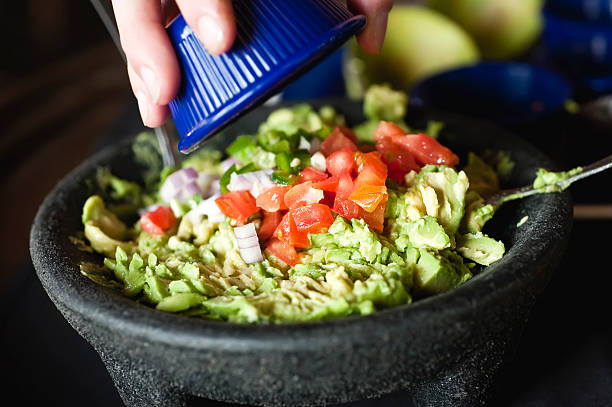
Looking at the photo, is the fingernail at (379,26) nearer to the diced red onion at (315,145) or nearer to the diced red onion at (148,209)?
the diced red onion at (315,145)

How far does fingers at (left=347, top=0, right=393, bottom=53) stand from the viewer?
1132mm

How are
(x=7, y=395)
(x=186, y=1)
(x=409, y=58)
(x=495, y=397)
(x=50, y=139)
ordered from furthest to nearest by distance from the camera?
(x=50, y=139) < (x=409, y=58) < (x=7, y=395) < (x=495, y=397) < (x=186, y=1)

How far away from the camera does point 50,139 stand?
282 centimetres

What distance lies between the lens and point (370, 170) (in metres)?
1.12

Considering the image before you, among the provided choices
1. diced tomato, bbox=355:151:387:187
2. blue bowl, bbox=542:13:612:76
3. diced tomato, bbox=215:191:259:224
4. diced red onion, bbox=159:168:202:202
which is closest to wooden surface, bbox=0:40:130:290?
diced red onion, bbox=159:168:202:202

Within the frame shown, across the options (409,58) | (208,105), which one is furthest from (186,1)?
(409,58)

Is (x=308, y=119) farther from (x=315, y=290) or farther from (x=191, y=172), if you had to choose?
(x=315, y=290)

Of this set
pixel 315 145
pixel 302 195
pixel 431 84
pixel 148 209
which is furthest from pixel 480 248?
pixel 431 84

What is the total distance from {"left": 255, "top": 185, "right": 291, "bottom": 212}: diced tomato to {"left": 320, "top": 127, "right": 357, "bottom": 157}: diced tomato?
178 millimetres

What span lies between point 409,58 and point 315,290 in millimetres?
1554

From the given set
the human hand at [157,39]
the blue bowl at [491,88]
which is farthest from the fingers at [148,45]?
the blue bowl at [491,88]

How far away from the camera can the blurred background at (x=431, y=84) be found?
5.70 feet

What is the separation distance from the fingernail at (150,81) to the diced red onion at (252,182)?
285mm

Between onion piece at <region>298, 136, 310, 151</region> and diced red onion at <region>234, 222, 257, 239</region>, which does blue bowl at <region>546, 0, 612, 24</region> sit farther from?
diced red onion at <region>234, 222, 257, 239</region>
